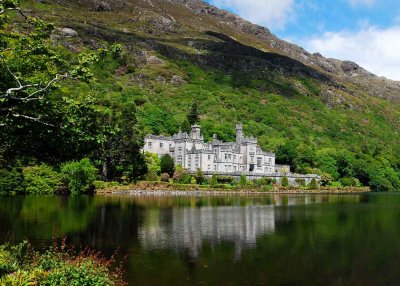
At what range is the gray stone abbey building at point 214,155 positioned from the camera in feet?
300

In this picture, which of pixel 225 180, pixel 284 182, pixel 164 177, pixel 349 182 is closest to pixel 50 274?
pixel 164 177

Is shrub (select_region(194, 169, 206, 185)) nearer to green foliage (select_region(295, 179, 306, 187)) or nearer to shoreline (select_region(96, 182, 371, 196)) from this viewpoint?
shoreline (select_region(96, 182, 371, 196))

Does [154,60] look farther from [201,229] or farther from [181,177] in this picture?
[201,229]

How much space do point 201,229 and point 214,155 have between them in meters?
63.8

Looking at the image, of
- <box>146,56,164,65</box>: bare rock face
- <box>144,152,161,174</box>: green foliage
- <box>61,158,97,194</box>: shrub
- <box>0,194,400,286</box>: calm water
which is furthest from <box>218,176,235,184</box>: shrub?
<box>146,56,164,65</box>: bare rock face

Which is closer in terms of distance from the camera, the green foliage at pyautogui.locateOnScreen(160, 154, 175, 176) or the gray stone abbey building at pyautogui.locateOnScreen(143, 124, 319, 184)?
the green foliage at pyautogui.locateOnScreen(160, 154, 175, 176)

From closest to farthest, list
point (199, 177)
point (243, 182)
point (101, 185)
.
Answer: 1. point (101, 185)
2. point (199, 177)
3. point (243, 182)

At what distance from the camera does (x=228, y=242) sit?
84.1 ft

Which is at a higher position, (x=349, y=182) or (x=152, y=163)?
(x=152, y=163)

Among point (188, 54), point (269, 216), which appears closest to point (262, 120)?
point (188, 54)

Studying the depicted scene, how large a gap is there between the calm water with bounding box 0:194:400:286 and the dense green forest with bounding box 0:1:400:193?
531cm

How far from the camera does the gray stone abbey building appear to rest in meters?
91.4

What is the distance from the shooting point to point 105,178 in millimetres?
72875

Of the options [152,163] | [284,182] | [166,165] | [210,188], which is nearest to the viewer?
[210,188]
